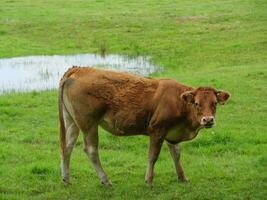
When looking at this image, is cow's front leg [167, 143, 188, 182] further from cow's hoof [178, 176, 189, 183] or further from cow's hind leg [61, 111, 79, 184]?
cow's hind leg [61, 111, 79, 184]

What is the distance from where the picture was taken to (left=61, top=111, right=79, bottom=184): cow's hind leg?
10672 mm

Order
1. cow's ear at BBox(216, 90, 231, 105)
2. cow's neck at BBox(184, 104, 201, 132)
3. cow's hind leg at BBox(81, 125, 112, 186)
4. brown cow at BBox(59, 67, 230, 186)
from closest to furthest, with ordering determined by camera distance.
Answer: cow's ear at BBox(216, 90, 231, 105), cow's neck at BBox(184, 104, 201, 132), brown cow at BBox(59, 67, 230, 186), cow's hind leg at BBox(81, 125, 112, 186)

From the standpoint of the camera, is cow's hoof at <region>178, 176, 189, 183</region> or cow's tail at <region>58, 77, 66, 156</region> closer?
cow's tail at <region>58, 77, 66, 156</region>

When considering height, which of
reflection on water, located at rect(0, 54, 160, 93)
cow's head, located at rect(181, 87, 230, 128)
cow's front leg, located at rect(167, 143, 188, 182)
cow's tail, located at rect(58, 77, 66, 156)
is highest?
cow's head, located at rect(181, 87, 230, 128)

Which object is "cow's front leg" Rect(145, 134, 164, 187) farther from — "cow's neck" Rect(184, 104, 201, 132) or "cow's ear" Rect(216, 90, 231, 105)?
"cow's ear" Rect(216, 90, 231, 105)

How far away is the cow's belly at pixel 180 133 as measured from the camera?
10.3 m

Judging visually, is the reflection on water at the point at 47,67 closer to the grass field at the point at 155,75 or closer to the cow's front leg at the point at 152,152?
the grass field at the point at 155,75

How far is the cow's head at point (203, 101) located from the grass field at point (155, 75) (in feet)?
4.32

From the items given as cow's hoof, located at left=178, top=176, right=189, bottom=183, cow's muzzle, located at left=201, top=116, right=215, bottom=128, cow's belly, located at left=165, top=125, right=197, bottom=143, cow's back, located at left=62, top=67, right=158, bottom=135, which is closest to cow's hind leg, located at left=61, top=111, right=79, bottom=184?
cow's back, located at left=62, top=67, right=158, bottom=135

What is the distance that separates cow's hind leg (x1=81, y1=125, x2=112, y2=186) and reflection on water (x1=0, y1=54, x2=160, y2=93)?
1128 centimetres

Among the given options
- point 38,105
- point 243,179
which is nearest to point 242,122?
point 243,179

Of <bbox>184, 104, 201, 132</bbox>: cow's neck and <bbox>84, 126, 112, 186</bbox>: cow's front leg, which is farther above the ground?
<bbox>184, 104, 201, 132</bbox>: cow's neck

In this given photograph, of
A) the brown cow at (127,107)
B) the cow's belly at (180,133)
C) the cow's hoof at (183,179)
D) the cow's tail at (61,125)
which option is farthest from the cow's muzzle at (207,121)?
the cow's tail at (61,125)

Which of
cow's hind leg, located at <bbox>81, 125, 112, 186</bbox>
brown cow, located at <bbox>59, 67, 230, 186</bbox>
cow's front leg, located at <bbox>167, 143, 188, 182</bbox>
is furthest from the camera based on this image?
cow's front leg, located at <bbox>167, 143, 188, 182</bbox>
